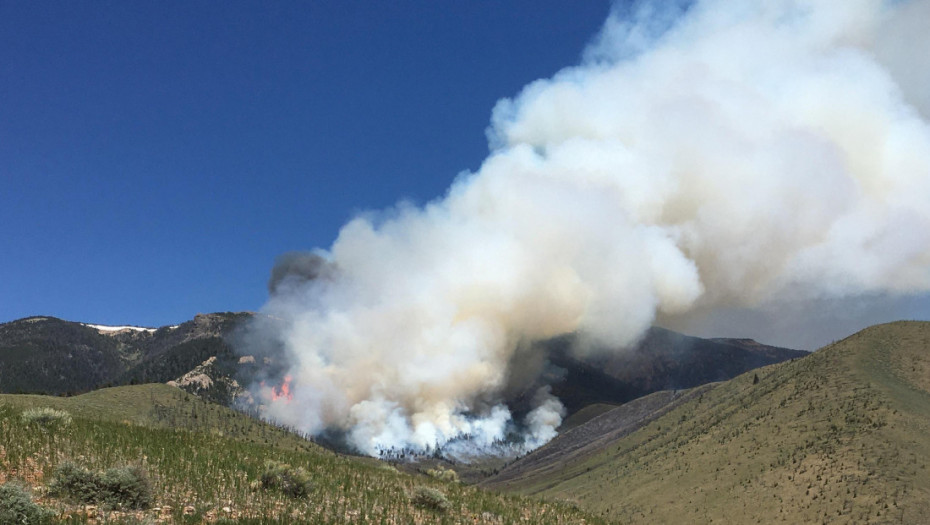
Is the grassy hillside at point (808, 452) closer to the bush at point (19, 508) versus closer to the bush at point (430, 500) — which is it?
the bush at point (430, 500)

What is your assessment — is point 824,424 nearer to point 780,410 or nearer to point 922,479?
point 780,410

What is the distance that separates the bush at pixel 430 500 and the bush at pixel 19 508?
1363 centimetres

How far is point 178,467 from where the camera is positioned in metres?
23.8

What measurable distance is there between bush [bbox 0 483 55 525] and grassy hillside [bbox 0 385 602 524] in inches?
29.5

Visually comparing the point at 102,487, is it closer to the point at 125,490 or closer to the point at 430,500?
the point at 125,490

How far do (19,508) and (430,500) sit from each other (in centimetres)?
1469

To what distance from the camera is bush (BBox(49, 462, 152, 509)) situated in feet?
61.2

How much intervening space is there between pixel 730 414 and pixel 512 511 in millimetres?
166749

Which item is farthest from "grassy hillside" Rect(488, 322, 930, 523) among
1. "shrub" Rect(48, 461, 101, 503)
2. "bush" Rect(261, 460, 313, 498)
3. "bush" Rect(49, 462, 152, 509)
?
"shrub" Rect(48, 461, 101, 503)

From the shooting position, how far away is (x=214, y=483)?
74.6 feet

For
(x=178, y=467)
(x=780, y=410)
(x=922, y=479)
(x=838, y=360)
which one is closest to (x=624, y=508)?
(x=780, y=410)

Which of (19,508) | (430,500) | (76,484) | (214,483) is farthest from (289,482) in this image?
(19,508)

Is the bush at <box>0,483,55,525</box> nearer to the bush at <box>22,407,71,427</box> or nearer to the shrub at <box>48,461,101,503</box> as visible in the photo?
the shrub at <box>48,461,101,503</box>

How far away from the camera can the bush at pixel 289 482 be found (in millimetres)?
23531
